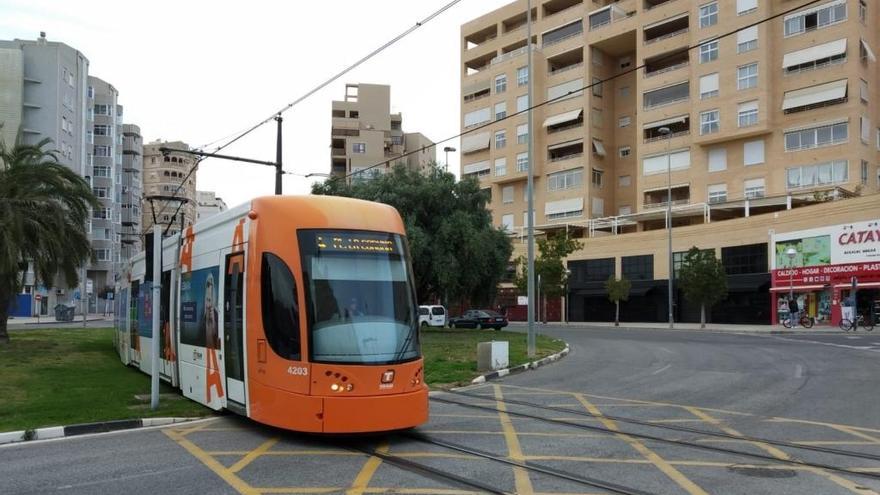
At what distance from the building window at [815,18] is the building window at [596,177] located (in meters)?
20.4

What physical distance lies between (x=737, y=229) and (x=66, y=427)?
4712 cm

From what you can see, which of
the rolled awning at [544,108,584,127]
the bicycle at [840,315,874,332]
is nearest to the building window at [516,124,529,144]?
the rolled awning at [544,108,584,127]

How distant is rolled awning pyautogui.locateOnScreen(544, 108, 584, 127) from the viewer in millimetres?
67812

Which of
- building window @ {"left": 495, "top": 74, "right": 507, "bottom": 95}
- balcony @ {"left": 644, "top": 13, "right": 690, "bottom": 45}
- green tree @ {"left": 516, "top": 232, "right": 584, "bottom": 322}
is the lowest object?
green tree @ {"left": 516, "top": 232, "right": 584, "bottom": 322}

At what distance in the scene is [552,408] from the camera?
1198cm

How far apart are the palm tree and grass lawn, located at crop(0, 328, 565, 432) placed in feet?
7.63

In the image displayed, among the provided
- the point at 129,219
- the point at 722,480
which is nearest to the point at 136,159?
the point at 129,219

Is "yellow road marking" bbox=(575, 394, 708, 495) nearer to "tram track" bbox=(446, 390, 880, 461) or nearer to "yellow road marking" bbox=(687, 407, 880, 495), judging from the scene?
"tram track" bbox=(446, 390, 880, 461)

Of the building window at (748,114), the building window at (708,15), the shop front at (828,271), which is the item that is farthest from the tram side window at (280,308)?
the building window at (708,15)

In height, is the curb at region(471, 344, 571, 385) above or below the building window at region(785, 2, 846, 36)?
below

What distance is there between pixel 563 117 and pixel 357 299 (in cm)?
6297

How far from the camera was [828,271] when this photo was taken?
41.6 meters

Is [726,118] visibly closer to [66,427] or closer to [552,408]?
[552,408]

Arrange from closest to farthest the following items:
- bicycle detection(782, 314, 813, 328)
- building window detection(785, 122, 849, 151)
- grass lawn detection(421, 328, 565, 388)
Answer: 1. grass lawn detection(421, 328, 565, 388)
2. bicycle detection(782, 314, 813, 328)
3. building window detection(785, 122, 849, 151)
